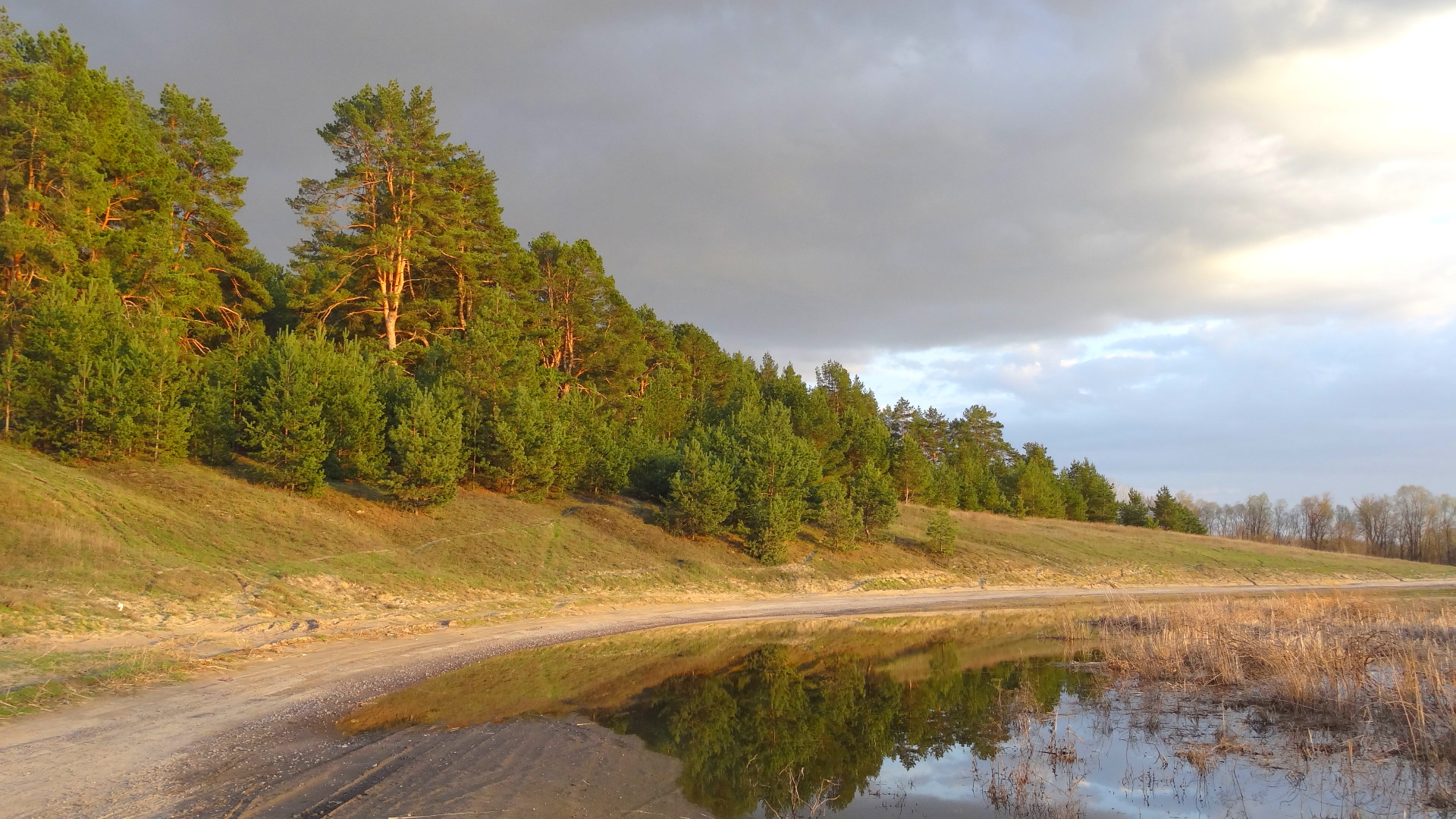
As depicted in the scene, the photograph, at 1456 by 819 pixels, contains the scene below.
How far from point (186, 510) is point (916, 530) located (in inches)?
1702

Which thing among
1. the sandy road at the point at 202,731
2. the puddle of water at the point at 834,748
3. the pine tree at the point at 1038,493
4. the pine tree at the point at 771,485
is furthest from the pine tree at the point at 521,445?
the pine tree at the point at 1038,493

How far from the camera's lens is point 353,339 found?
1795 inches

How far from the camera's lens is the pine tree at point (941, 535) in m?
48.7

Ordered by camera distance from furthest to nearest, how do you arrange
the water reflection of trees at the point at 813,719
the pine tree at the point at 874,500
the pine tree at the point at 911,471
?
1. the pine tree at the point at 911,471
2. the pine tree at the point at 874,500
3. the water reflection of trees at the point at 813,719

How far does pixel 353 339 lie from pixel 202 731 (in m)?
39.2

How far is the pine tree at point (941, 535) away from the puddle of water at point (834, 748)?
29944mm

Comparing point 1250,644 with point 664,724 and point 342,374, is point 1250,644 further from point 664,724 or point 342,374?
point 342,374

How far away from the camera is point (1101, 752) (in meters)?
11.9

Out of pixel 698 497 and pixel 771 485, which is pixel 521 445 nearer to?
pixel 698 497

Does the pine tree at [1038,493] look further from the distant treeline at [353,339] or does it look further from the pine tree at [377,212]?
the pine tree at [377,212]

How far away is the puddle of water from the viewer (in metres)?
9.25

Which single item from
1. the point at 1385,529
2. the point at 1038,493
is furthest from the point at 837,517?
the point at 1385,529

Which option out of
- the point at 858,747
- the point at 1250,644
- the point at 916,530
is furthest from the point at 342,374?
the point at 916,530

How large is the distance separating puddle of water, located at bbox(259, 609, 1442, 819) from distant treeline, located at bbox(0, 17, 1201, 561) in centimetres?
1957
